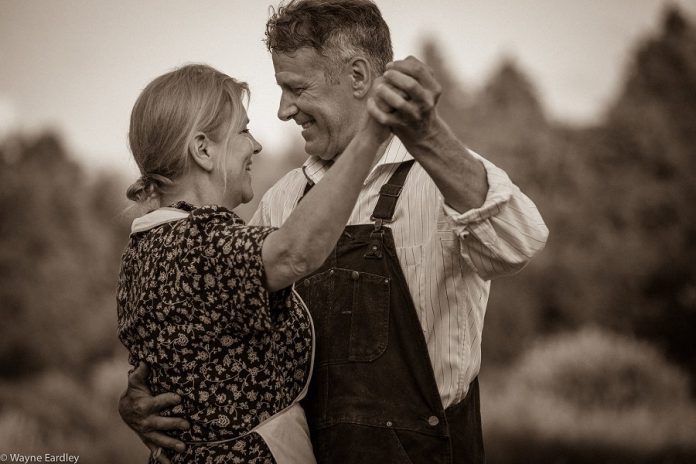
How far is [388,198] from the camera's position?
83.7 inches

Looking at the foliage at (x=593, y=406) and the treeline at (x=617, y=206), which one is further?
the treeline at (x=617, y=206)

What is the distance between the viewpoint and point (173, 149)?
69.7 inches

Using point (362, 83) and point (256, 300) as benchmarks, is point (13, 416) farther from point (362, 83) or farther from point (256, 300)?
point (256, 300)

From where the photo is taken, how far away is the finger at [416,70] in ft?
4.93

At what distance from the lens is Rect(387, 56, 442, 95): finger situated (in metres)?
1.50

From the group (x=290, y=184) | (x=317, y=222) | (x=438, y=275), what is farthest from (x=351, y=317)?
(x=290, y=184)

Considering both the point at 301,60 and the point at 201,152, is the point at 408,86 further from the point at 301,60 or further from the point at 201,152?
the point at 301,60

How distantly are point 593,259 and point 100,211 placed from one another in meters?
4.76

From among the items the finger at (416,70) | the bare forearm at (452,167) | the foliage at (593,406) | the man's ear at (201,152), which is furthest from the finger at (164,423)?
the foliage at (593,406)

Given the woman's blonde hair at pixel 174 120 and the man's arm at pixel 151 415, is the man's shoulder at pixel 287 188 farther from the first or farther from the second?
the man's arm at pixel 151 415

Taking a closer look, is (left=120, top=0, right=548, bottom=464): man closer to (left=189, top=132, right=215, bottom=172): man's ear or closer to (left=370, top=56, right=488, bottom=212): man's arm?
(left=370, top=56, right=488, bottom=212): man's arm

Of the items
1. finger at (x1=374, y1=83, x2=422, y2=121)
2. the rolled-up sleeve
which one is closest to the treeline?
the rolled-up sleeve

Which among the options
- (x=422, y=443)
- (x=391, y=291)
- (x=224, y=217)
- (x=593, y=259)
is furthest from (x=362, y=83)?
(x=593, y=259)

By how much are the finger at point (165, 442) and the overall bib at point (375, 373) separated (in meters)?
0.45
